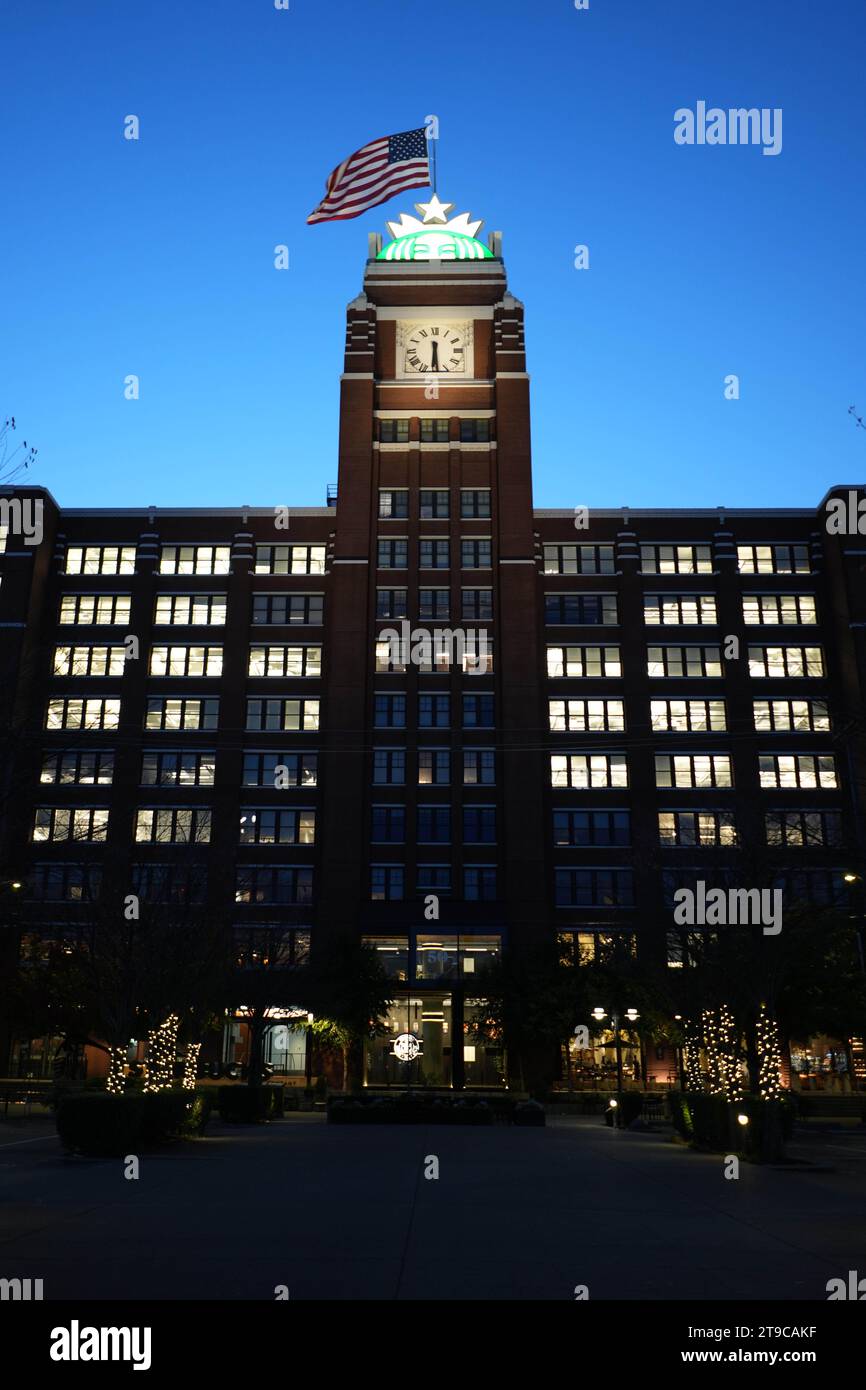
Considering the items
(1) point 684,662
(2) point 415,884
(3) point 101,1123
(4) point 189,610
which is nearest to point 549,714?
(1) point 684,662

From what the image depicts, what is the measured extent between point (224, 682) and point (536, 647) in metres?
19.9

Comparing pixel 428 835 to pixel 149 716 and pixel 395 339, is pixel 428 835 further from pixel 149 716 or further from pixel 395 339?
pixel 395 339

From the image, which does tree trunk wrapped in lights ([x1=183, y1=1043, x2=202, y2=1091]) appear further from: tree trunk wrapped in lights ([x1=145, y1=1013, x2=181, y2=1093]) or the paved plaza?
the paved plaza

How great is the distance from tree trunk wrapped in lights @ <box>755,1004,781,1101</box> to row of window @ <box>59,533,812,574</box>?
4961cm

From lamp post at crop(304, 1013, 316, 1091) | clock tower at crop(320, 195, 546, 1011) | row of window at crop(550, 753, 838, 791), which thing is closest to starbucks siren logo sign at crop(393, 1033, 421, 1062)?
lamp post at crop(304, 1013, 316, 1091)

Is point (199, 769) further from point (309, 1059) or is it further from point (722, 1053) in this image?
point (722, 1053)

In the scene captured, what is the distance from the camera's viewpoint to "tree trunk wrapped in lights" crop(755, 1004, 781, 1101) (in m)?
27.9

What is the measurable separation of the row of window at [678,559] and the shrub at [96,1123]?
181 ft

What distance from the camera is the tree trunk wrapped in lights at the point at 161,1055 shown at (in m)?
29.5

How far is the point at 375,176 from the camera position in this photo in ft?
151

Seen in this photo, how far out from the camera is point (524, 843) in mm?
66125

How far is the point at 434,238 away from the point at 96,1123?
70084 millimetres

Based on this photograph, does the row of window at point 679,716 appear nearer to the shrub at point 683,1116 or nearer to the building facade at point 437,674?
the building facade at point 437,674
